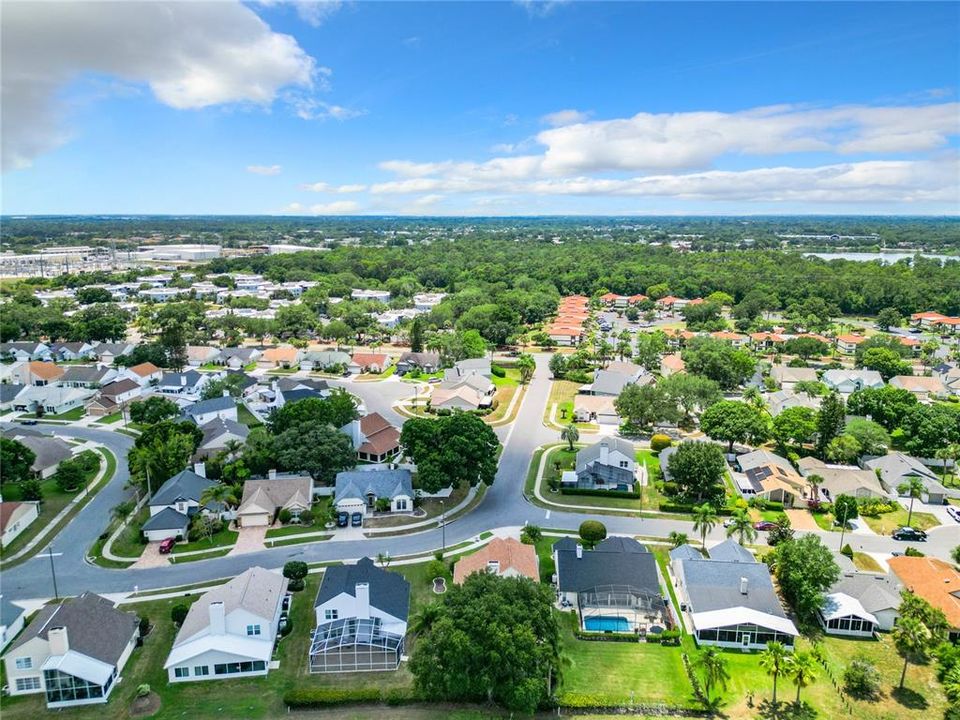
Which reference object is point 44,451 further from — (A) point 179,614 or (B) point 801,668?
(B) point 801,668

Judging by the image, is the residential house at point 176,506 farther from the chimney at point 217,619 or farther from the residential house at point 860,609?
the residential house at point 860,609

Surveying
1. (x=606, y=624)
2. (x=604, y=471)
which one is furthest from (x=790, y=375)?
(x=606, y=624)

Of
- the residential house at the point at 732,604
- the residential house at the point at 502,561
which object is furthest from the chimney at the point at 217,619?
the residential house at the point at 732,604

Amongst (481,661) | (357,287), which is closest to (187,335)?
(357,287)

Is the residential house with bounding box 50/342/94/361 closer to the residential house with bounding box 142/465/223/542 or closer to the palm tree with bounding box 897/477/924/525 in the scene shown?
the residential house with bounding box 142/465/223/542

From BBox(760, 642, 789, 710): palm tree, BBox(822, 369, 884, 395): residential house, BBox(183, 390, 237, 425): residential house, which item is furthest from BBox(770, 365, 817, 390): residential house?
BBox(183, 390, 237, 425): residential house
